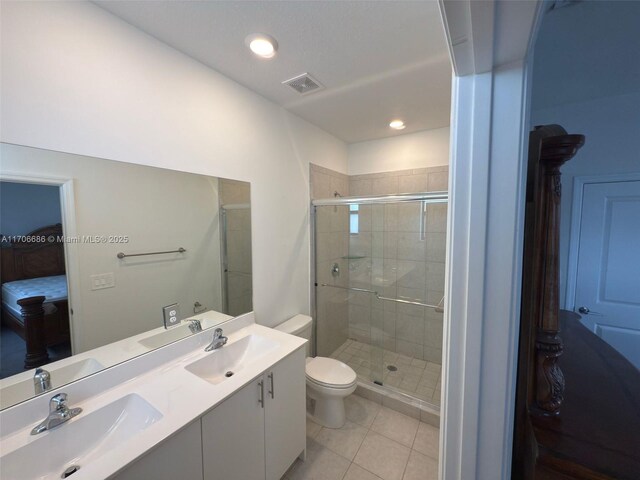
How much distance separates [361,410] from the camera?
2.20m

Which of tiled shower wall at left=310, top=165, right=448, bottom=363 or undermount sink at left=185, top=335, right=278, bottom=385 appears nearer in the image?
undermount sink at left=185, top=335, right=278, bottom=385

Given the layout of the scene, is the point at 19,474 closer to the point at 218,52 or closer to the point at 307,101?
the point at 218,52

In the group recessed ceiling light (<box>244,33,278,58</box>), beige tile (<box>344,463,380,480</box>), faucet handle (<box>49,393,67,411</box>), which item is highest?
recessed ceiling light (<box>244,33,278,58</box>)

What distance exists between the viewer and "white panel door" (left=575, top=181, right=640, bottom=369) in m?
1.82

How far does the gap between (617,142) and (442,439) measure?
101 inches

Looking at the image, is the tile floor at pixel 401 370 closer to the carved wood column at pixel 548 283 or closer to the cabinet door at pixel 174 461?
the carved wood column at pixel 548 283

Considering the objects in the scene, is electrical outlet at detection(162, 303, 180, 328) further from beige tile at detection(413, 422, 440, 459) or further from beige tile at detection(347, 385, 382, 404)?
beige tile at detection(413, 422, 440, 459)

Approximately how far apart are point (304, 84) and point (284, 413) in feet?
7.16

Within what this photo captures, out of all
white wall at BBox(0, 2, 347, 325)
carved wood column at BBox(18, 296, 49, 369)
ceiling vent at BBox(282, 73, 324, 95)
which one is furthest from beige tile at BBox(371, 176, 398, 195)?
carved wood column at BBox(18, 296, 49, 369)

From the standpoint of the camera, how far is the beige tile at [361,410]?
208 cm

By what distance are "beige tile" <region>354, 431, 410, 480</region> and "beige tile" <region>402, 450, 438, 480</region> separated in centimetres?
3

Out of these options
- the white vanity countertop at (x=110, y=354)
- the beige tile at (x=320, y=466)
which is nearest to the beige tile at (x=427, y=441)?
the beige tile at (x=320, y=466)

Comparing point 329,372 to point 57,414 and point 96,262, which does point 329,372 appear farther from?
point 96,262

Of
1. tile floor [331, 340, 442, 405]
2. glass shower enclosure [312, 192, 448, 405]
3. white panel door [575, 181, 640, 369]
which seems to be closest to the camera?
white panel door [575, 181, 640, 369]
